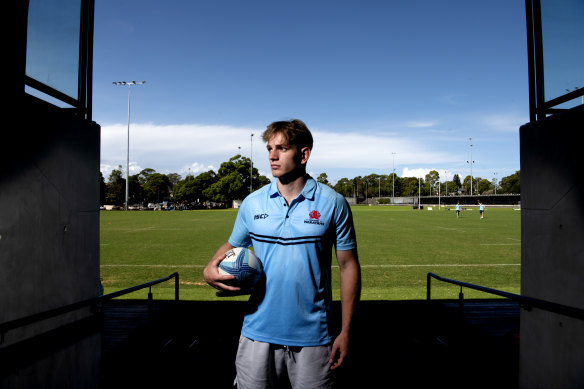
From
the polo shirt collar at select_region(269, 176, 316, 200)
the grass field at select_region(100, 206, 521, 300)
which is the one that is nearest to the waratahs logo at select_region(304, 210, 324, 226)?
the polo shirt collar at select_region(269, 176, 316, 200)

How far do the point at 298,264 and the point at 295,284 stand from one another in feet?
0.37

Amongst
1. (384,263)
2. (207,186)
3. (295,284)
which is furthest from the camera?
(207,186)

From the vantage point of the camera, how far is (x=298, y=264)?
80.0 inches

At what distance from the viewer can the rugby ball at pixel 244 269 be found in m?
2.17

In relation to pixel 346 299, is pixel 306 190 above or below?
above

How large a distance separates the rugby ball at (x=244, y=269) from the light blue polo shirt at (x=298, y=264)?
57 mm

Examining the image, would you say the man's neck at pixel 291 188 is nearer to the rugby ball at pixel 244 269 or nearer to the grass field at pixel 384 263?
the rugby ball at pixel 244 269

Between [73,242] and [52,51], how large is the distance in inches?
59.2

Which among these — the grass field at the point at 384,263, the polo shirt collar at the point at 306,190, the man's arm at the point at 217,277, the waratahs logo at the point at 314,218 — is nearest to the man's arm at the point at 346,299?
the waratahs logo at the point at 314,218

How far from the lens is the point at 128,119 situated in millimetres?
59906

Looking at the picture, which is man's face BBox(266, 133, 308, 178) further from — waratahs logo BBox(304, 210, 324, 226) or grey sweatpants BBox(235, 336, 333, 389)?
grey sweatpants BBox(235, 336, 333, 389)

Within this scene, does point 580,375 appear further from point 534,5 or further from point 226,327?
point 226,327

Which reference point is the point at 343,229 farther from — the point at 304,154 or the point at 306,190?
the point at 304,154

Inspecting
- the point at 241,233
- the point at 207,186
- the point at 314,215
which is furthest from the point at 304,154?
the point at 207,186
